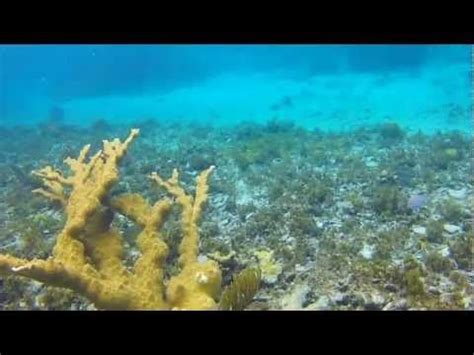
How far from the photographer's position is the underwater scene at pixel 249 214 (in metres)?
5.57

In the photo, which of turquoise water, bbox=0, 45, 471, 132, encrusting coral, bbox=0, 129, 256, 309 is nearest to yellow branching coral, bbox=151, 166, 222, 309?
encrusting coral, bbox=0, 129, 256, 309

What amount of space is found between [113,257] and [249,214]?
339 cm

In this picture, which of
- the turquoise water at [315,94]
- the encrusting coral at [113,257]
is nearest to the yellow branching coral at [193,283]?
the encrusting coral at [113,257]

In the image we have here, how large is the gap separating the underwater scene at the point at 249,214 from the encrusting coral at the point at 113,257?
0.05 ft

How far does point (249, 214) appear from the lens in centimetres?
873

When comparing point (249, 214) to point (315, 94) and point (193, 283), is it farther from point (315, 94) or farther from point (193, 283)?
point (315, 94)

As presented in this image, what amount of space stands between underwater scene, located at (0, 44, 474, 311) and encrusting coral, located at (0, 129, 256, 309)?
0.05ft

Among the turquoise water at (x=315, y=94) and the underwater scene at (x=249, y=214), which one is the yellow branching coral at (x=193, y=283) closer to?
the underwater scene at (x=249, y=214)

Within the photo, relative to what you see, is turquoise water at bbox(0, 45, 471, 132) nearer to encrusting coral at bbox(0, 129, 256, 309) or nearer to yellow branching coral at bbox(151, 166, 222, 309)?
encrusting coral at bbox(0, 129, 256, 309)

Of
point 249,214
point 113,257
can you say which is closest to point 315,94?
point 249,214

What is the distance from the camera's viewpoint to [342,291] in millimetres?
6066
